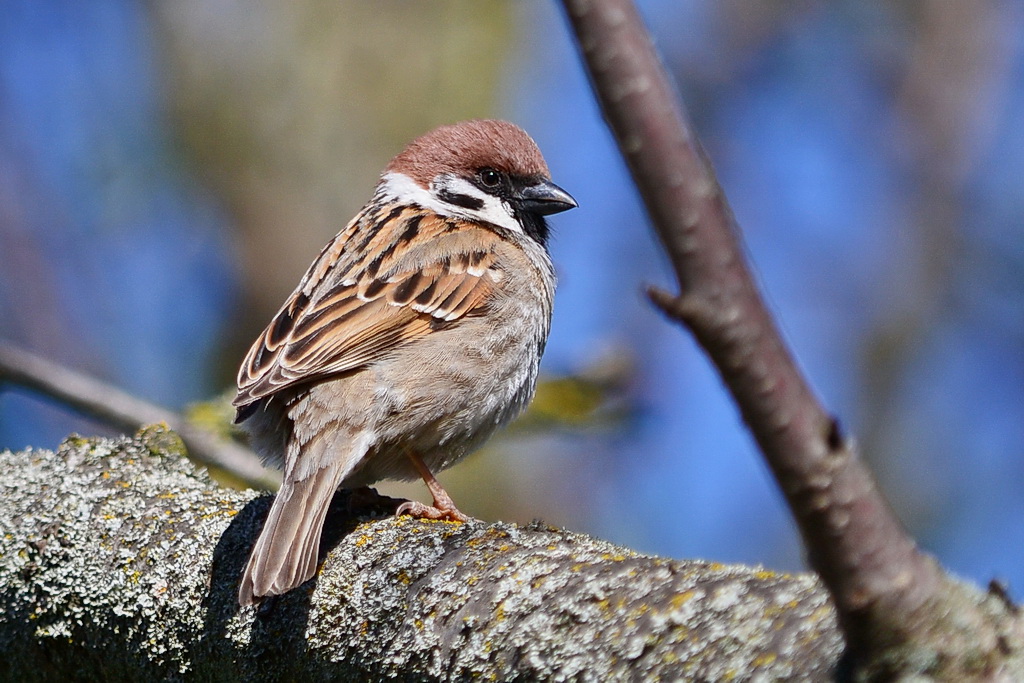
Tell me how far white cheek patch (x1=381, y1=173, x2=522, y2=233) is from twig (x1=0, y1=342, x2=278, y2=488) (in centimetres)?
129

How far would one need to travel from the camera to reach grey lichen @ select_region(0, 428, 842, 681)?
1961 mm

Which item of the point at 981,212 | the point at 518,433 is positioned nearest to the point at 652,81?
the point at 518,433

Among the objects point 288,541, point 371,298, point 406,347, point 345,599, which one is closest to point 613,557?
point 345,599

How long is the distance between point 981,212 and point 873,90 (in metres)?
1.47

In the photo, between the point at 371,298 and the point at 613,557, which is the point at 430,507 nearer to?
the point at 371,298

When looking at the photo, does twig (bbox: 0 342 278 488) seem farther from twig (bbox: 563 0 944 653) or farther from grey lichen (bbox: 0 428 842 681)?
twig (bbox: 563 0 944 653)

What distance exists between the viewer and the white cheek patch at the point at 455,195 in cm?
468

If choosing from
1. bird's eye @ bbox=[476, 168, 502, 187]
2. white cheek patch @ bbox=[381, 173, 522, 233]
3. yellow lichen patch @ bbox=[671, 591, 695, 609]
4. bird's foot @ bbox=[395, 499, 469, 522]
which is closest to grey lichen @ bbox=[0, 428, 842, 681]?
yellow lichen patch @ bbox=[671, 591, 695, 609]

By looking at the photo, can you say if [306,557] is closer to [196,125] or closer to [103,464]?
[103,464]

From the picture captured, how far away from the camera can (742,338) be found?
1.26 m

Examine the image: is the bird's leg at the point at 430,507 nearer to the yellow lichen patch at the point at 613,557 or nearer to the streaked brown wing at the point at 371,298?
the streaked brown wing at the point at 371,298

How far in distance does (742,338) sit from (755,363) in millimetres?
37

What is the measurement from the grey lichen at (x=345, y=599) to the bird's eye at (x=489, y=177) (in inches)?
71.1

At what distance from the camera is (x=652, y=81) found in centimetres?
120
